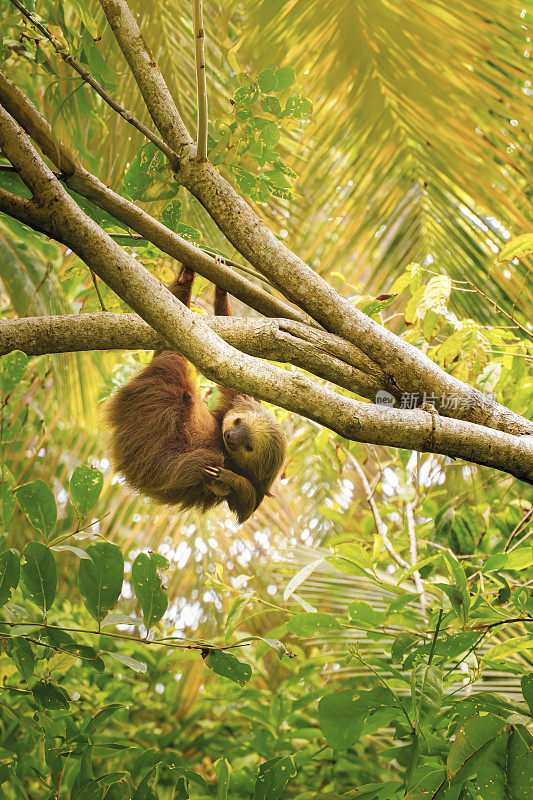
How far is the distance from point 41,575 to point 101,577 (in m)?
0.14

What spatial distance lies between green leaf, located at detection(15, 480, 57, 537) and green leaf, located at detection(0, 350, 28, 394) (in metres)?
0.31

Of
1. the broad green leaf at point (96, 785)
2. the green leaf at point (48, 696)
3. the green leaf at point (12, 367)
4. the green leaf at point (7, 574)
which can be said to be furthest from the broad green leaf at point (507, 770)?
the green leaf at point (12, 367)

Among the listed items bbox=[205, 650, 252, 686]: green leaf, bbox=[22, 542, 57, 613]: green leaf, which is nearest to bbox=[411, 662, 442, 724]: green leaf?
bbox=[205, 650, 252, 686]: green leaf

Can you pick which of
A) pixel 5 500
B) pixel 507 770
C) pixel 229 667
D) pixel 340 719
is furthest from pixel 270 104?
pixel 507 770

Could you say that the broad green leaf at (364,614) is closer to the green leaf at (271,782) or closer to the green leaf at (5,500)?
the green leaf at (271,782)

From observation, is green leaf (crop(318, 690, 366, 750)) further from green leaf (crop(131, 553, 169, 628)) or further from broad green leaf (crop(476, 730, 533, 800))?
green leaf (crop(131, 553, 169, 628))

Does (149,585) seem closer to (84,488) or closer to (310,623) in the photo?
(84,488)

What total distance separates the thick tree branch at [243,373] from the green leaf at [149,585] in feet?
1.65

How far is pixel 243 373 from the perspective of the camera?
154 centimetres

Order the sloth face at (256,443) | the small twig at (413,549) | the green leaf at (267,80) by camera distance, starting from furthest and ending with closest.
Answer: the sloth face at (256,443) → the small twig at (413,549) → the green leaf at (267,80)

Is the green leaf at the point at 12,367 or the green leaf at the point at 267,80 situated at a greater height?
the green leaf at the point at 267,80

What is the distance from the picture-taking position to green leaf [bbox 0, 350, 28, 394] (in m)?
1.75

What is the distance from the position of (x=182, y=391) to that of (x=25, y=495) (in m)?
1.51

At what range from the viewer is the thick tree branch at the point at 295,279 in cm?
181
